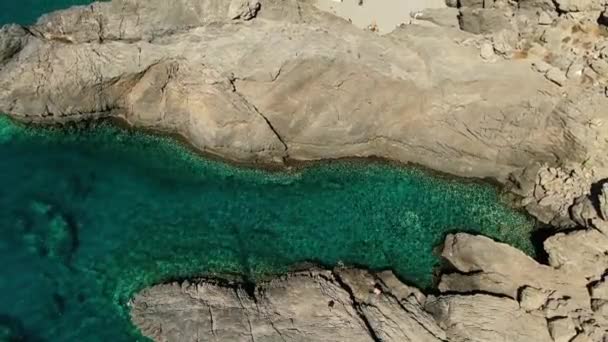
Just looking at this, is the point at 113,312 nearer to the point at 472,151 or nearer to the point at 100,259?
the point at 100,259

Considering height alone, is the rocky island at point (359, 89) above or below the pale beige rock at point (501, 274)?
above

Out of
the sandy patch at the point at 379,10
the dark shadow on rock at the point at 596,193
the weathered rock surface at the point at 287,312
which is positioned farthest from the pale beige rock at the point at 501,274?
the sandy patch at the point at 379,10

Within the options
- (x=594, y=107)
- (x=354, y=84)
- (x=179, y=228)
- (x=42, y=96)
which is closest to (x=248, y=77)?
(x=354, y=84)

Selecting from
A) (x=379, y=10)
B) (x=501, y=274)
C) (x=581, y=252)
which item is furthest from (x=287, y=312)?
(x=379, y=10)

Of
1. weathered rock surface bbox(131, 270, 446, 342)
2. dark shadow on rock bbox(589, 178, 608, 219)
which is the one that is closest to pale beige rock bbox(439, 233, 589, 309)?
weathered rock surface bbox(131, 270, 446, 342)

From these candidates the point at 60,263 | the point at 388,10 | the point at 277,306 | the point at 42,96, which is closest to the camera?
the point at 277,306

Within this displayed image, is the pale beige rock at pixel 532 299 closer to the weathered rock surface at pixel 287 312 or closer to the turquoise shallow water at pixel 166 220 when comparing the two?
the weathered rock surface at pixel 287 312
